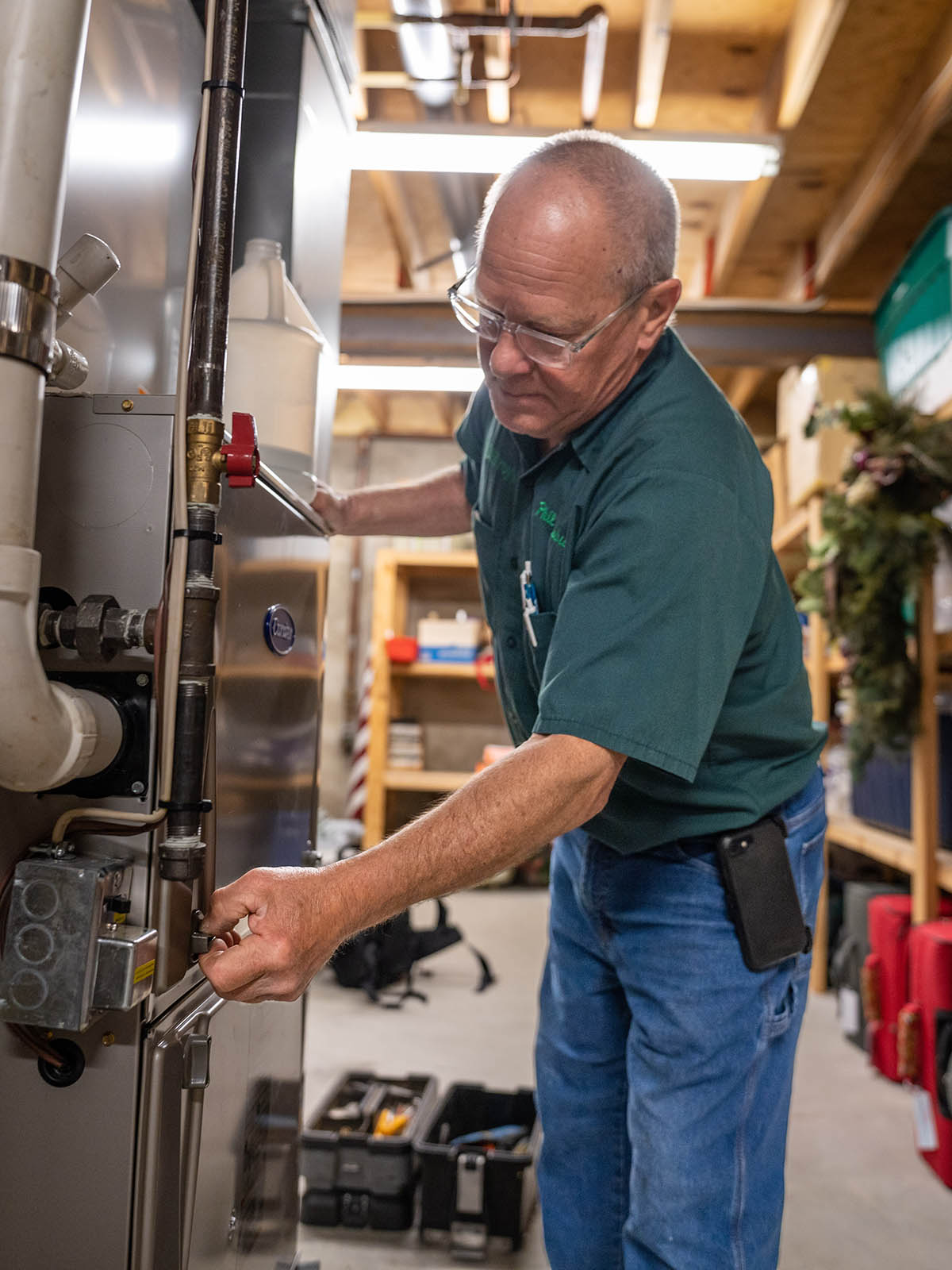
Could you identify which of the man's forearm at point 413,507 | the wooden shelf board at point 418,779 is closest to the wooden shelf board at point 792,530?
Answer: the wooden shelf board at point 418,779

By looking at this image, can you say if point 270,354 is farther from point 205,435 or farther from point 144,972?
point 144,972

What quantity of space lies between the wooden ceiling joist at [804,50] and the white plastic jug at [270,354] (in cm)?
206

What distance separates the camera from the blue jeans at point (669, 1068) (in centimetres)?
116

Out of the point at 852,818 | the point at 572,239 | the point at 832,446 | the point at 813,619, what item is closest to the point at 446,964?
the point at 852,818

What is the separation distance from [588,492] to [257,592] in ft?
1.36

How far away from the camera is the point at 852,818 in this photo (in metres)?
3.57

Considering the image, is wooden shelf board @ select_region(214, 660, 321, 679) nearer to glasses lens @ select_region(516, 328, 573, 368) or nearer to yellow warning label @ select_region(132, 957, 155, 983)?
yellow warning label @ select_region(132, 957, 155, 983)

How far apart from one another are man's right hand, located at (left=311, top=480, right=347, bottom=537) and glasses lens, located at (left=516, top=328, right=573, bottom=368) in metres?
0.46

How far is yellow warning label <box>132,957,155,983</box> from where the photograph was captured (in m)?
0.91

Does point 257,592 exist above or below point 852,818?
above

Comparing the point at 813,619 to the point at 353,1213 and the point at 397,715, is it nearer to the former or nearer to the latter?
the point at 353,1213

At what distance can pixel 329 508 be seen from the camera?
1.50 metres

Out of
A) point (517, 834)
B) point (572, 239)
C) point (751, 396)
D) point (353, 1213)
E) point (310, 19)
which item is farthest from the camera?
point (751, 396)

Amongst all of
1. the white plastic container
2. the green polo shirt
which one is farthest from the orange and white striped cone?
the green polo shirt
